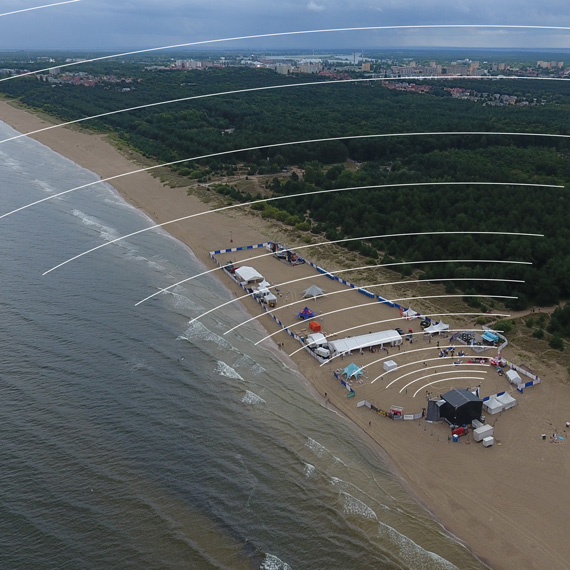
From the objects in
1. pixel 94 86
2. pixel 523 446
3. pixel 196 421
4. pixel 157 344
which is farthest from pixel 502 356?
pixel 94 86

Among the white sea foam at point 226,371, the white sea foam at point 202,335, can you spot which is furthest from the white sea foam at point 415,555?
the white sea foam at point 202,335

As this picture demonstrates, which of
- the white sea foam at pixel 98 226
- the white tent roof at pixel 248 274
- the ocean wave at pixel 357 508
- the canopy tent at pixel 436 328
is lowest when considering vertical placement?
the white sea foam at pixel 98 226

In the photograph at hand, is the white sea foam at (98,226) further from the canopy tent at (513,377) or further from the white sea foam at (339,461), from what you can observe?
the canopy tent at (513,377)

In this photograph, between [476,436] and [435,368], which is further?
[435,368]

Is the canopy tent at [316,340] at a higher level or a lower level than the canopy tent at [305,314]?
higher

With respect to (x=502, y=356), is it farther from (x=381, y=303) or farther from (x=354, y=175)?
(x=354, y=175)

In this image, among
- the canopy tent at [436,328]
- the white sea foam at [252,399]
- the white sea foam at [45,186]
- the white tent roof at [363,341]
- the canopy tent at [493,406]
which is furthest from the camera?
the white sea foam at [45,186]

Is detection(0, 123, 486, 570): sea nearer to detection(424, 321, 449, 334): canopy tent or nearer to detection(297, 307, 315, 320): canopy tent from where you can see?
detection(297, 307, 315, 320): canopy tent
